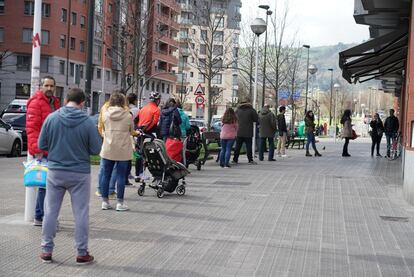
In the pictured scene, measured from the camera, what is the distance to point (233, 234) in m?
7.88

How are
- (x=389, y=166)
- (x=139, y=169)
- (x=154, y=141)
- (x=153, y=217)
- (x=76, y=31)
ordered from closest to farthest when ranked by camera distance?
(x=153, y=217) < (x=154, y=141) < (x=139, y=169) < (x=389, y=166) < (x=76, y=31)

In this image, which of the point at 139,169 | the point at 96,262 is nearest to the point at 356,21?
the point at 139,169

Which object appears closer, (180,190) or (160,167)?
(160,167)

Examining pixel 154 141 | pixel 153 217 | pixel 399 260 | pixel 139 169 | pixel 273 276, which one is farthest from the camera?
pixel 139 169

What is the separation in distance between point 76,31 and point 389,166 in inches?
2054

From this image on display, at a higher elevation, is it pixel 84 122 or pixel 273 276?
pixel 84 122

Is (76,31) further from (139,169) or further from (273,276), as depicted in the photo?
(273,276)

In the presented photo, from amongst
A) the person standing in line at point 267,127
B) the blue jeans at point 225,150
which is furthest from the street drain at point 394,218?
the person standing in line at point 267,127

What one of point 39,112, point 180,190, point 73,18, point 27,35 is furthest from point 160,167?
point 73,18

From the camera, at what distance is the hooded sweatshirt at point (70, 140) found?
6.19 metres

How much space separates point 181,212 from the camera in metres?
9.45

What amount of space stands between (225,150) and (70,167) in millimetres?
11172

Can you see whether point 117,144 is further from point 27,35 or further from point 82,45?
point 82,45

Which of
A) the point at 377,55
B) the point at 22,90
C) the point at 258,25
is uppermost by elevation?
the point at 258,25
